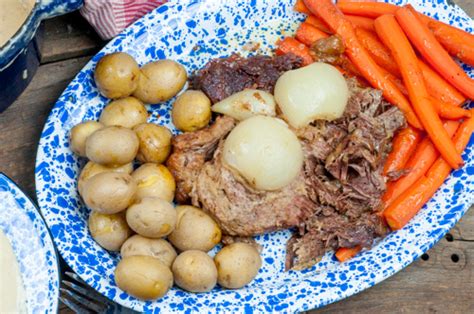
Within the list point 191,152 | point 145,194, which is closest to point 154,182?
point 145,194

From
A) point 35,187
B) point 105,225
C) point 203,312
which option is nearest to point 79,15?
point 35,187

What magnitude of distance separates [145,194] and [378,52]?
0.86m

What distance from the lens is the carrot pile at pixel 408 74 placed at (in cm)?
195

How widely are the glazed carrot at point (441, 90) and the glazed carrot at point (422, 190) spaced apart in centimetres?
8

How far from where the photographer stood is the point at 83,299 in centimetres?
179

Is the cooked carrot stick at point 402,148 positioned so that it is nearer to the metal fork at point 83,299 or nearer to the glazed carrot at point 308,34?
the glazed carrot at point 308,34

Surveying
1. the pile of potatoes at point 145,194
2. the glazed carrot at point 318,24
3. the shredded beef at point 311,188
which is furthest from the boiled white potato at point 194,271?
the glazed carrot at point 318,24

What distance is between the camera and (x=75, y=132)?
1.85 meters

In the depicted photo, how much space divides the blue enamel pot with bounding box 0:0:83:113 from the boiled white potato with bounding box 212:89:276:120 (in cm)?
49

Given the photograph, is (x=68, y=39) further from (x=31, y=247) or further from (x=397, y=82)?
(x=397, y=82)

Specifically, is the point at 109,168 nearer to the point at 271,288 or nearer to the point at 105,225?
the point at 105,225

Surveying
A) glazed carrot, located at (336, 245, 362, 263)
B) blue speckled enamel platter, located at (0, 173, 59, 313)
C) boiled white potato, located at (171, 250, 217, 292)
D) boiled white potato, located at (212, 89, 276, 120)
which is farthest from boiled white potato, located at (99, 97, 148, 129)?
glazed carrot, located at (336, 245, 362, 263)

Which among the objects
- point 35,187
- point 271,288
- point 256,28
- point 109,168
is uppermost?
point 256,28

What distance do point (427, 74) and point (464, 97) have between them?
130mm
